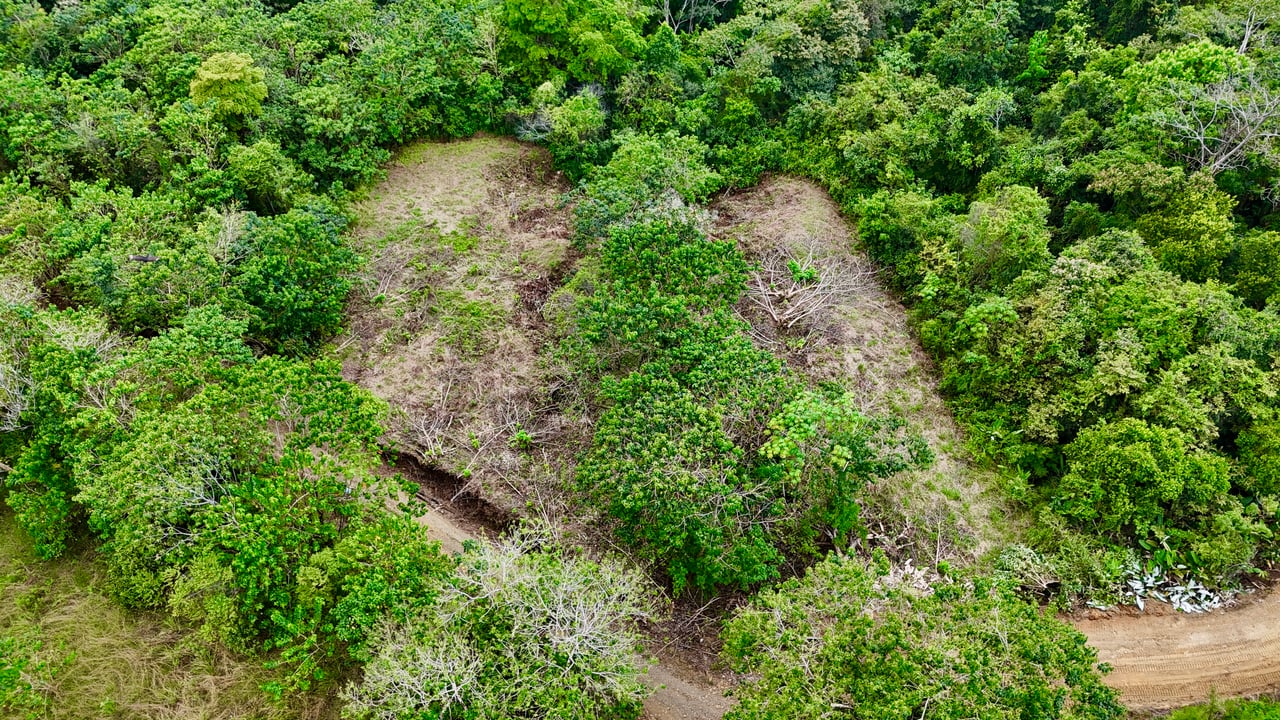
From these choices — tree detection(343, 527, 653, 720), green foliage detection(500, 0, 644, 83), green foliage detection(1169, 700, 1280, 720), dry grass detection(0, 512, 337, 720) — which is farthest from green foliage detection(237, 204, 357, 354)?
green foliage detection(1169, 700, 1280, 720)

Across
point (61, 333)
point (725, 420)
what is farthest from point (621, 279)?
point (61, 333)

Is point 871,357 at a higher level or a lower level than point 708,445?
lower

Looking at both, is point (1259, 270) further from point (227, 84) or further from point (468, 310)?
point (227, 84)

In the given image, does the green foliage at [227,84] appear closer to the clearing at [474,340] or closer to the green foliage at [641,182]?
the clearing at [474,340]

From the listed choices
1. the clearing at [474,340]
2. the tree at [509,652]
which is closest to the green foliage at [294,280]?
the clearing at [474,340]

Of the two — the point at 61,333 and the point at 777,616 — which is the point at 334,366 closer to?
the point at 61,333

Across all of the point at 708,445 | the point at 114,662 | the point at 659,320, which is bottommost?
the point at 114,662

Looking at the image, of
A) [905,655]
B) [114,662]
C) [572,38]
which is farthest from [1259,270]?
[114,662]

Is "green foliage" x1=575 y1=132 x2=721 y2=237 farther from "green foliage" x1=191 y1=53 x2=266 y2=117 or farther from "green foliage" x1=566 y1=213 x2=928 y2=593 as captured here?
"green foliage" x1=191 y1=53 x2=266 y2=117
